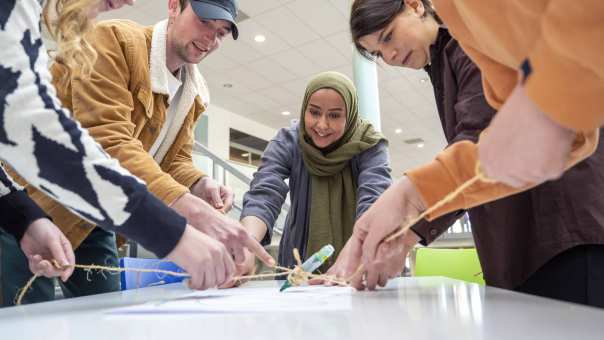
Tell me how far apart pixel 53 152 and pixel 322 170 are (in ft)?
3.71

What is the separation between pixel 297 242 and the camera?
163 centimetres

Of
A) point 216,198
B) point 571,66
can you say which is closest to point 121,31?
point 216,198

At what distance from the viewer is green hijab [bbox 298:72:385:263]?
1.59m

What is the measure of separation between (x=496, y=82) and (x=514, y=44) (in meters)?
0.08

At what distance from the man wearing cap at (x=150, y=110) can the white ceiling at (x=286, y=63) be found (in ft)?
9.88

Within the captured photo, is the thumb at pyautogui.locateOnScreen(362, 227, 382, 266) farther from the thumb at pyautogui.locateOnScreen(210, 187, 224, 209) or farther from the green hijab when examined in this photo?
the green hijab

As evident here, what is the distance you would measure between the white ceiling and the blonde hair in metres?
3.45

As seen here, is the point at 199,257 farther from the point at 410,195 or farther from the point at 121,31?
the point at 121,31

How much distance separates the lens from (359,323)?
0.50m

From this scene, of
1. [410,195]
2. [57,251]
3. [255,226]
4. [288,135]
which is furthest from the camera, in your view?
[288,135]

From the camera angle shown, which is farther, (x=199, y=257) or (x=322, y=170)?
(x=322, y=170)

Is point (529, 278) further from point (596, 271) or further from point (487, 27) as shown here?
point (487, 27)

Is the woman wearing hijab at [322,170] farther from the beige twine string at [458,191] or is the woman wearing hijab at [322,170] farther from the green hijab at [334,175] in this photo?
the beige twine string at [458,191]

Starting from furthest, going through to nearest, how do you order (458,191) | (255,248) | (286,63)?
(286,63) < (255,248) < (458,191)
